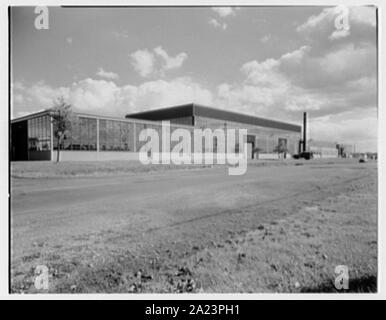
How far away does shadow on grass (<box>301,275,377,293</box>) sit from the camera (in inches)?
119

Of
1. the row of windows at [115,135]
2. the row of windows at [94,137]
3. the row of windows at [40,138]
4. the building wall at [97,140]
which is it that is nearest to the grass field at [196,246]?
the building wall at [97,140]

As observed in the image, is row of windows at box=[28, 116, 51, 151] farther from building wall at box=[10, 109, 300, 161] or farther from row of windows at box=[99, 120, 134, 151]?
row of windows at box=[99, 120, 134, 151]

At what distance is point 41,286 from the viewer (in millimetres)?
3143

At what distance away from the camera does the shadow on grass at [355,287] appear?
3028mm

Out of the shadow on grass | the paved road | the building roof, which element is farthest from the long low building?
the shadow on grass

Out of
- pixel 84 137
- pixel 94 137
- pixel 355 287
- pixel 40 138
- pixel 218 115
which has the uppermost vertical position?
pixel 94 137

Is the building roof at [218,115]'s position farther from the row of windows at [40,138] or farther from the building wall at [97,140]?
the row of windows at [40,138]

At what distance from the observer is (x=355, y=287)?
3098mm

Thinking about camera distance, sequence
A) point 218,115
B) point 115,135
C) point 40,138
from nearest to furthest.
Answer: point 218,115, point 40,138, point 115,135

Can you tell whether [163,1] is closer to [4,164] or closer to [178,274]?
[4,164]

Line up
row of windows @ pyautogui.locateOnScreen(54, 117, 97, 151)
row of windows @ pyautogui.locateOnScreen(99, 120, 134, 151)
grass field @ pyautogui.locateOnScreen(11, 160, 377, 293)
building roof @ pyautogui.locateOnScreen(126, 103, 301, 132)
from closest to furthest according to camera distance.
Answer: grass field @ pyautogui.locateOnScreen(11, 160, 377, 293) < building roof @ pyautogui.locateOnScreen(126, 103, 301, 132) < row of windows @ pyautogui.locateOnScreen(54, 117, 97, 151) < row of windows @ pyautogui.locateOnScreen(99, 120, 134, 151)

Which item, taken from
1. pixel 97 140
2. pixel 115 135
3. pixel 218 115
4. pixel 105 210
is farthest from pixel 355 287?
pixel 115 135

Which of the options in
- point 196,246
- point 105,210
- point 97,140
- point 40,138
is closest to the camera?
point 196,246

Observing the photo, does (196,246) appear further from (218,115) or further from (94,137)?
(94,137)
